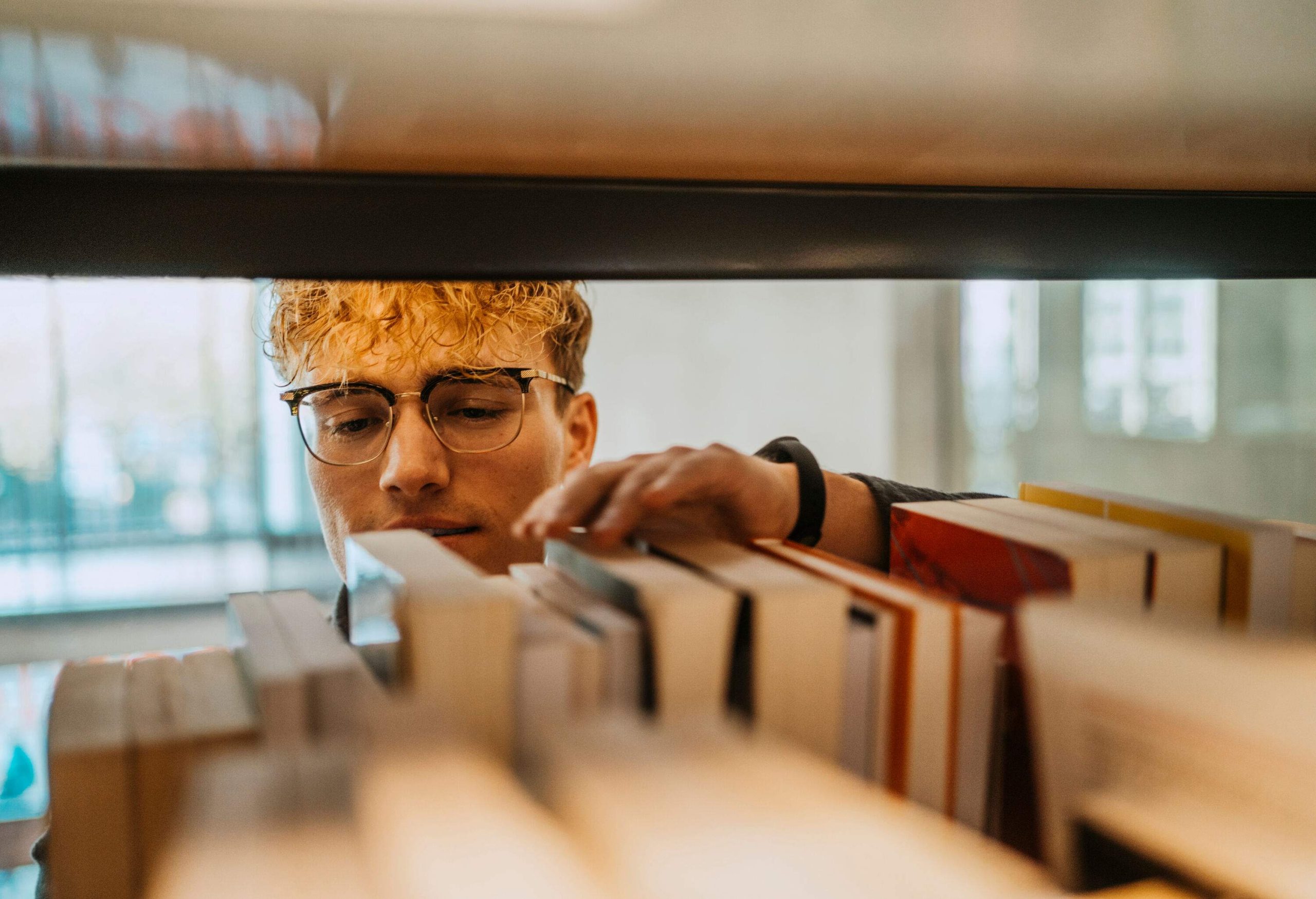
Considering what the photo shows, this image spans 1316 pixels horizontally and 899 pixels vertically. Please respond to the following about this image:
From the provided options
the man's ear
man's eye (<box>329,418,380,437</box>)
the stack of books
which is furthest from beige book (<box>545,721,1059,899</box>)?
the man's ear

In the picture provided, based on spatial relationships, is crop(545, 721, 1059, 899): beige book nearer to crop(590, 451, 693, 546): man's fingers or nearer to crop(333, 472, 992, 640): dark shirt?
crop(590, 451, 693, 546): man's fingers

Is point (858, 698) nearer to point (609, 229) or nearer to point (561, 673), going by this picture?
point (561, 673)

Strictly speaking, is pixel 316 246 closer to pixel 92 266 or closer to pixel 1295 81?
pixel 92 266

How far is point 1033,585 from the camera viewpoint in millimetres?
395

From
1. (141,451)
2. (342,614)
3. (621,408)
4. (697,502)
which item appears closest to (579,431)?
(342,614)

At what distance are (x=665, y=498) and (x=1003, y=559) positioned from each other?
166 mm

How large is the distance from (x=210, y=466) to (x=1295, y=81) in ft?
16.9

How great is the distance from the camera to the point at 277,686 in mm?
305

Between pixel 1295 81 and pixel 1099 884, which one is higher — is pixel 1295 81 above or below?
above

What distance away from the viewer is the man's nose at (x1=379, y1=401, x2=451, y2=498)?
46.4 inches

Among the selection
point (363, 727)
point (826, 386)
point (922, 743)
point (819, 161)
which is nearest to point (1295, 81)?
point (819, 161)

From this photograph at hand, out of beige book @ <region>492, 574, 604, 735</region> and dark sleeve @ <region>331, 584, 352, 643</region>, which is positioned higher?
beige book @ <region>492, 574, 604, 735</region>

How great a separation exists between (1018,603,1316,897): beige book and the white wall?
454cm

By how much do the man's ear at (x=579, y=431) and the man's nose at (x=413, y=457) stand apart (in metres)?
0.23
